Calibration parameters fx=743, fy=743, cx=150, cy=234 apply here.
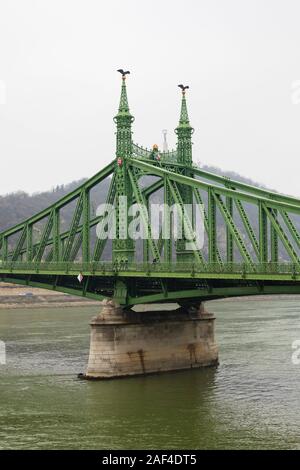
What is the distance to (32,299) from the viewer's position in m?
143

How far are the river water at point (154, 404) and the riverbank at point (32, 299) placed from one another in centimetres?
7387

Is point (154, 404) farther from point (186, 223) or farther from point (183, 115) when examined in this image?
point (183, 115)

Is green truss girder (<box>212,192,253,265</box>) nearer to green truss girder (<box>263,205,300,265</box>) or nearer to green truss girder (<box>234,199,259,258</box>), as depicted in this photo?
green truss girder (<box>234,199,259,258</box>)

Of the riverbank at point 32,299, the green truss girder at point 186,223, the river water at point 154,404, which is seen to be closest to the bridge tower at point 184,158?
the green truss girder at point 186,223

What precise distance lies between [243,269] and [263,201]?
152 inches

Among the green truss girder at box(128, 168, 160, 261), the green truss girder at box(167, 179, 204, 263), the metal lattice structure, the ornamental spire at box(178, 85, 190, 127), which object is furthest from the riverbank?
the green truss girder at box(167, 179, 204, 263)

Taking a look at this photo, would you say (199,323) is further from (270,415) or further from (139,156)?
(270,415)

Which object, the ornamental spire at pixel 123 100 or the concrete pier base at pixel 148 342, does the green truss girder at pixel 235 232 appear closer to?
the concrete pier base at pixel 148 342

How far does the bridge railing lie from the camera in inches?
1564

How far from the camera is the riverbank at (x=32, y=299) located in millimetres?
139250

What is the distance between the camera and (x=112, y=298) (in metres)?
52.2

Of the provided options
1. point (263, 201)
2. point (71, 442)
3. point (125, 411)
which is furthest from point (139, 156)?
point (71, 442)

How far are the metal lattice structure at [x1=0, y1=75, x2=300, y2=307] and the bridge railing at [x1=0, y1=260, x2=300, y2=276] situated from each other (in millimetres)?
54
